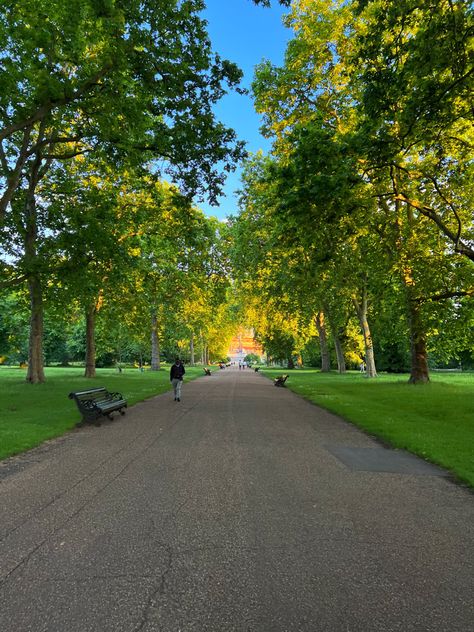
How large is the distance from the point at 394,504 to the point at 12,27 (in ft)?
43.1

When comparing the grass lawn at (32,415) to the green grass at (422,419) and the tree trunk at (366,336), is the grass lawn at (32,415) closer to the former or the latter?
the green grass at (422,419)

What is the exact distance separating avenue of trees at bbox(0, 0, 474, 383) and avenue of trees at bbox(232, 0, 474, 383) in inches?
3.1

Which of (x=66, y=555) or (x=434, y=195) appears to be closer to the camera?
(x=66, y=555)

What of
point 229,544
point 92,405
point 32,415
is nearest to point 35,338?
point 32,415

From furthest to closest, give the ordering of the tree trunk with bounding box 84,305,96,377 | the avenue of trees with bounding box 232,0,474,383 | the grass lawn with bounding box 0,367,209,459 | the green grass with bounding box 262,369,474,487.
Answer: the tree trunk with bounding box 84,305,96,377
the avenue of trees with bounding box 232,0,474,383
the grass lawn with bounding box 0,367,209,459
the green grass with bounding box 262,369,474,487

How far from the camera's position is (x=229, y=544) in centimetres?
389

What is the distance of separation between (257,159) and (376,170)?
65.8 feet

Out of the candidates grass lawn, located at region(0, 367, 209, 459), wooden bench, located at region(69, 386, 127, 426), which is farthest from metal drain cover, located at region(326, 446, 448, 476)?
grass lawn, located at region(0, 367, 209, 459)

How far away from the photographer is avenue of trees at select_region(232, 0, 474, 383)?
959cm

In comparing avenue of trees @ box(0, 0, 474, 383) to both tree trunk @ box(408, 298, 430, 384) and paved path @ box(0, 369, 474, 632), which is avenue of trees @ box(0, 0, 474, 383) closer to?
tree trunk @ box(408, 298, 430, 384)

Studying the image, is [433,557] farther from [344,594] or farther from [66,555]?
[66,555]

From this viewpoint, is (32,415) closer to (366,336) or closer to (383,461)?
(383,461)

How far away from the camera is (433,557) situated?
3.71 metres

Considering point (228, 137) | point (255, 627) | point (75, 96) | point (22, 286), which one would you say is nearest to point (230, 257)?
point (22, 286)
